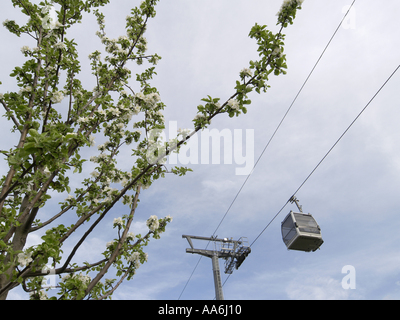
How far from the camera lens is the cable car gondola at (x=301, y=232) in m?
9.84

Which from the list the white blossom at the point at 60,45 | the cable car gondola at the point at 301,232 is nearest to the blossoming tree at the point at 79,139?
the white blossom at the point at 60,45

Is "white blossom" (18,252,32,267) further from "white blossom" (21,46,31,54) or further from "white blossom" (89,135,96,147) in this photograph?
"white blossom" (21,46,31,54)

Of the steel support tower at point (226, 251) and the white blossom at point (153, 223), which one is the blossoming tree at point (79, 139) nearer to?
the white blossom at point (153, 223)

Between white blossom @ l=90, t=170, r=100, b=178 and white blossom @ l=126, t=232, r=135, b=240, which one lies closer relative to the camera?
white blossom @ l=126, t=232, r=135, b=240

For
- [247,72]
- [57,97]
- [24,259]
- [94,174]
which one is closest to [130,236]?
[94,174]

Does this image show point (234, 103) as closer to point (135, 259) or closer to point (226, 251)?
point (135, 259)

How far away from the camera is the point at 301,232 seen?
9766mm

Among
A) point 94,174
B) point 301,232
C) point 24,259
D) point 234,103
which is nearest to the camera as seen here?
point 24,259

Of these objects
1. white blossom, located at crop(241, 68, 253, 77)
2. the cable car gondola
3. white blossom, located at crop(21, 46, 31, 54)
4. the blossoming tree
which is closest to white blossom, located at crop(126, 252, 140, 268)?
the blossoming tree

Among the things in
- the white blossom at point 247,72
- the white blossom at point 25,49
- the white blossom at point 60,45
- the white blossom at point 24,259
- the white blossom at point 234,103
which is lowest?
the white blossom at point 24,259

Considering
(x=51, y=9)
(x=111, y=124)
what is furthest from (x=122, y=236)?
(x=51, y=9)

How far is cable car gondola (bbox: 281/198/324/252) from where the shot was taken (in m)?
9.84
